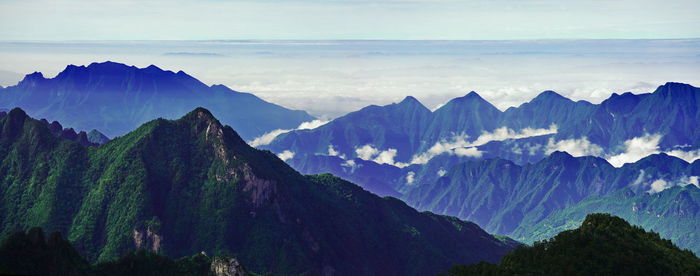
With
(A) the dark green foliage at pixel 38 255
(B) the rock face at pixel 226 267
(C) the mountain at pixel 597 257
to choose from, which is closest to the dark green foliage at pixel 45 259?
(A) the dark green foliage at pixel 38 255

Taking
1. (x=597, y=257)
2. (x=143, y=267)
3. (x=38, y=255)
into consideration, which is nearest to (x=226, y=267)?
(x=143, y=267)

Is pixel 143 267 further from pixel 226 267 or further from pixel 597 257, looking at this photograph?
pixel 597 257

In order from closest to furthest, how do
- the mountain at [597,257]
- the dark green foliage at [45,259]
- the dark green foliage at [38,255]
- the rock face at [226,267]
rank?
1. the mountain at [597,257]
2. the dark green foliage at [45,259]
3. the dark green foliage at [38,255]
4. the rock face at [226,267]

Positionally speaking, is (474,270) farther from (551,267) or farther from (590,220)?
(590,220)

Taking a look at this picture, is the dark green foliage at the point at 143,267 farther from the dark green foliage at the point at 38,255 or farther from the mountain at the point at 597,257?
the mountain at the point at 597,257

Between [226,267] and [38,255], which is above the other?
[38,255]

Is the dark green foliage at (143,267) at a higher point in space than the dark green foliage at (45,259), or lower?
lower
